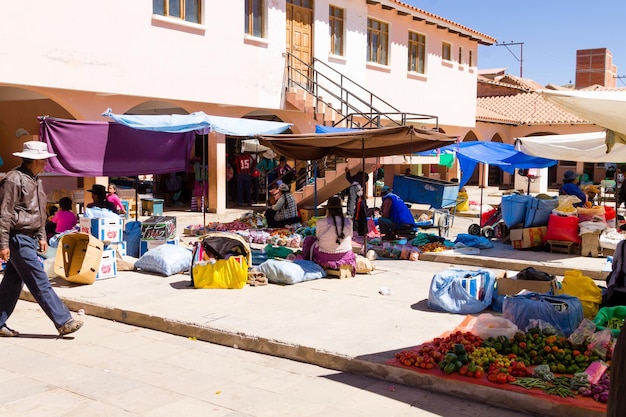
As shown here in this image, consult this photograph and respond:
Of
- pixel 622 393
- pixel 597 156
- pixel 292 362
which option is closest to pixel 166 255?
pixel 292 362

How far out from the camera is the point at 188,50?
1697 cm

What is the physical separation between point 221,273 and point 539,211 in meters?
6.83

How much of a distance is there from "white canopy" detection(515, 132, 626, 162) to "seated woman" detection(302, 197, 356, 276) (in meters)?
4.64

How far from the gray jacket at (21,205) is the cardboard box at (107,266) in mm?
2819

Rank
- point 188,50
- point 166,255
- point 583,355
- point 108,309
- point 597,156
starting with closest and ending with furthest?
point 583,355 < point 108,309 < point 166,255 < point 597,156 < point 188,50

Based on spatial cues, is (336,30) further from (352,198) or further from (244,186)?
(352,198)

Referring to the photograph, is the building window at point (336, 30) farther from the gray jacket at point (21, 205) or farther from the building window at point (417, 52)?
the gray jacket at point (21, 205)

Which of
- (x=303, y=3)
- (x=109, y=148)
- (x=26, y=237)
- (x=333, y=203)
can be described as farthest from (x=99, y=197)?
(x=303, y=3)

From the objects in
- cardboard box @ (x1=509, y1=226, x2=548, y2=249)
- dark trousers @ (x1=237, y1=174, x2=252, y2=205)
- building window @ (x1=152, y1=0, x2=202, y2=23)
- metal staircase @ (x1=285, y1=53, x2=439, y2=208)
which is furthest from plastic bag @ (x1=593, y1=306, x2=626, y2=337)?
dark trousers @ (x1=237, y1=174, x2=252, y2=205)

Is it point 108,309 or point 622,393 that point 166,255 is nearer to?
point 108,309

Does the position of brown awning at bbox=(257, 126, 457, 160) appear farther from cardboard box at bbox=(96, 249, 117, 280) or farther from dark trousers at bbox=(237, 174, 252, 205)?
dark trousers at bbox=(237, 174, 252, 205)

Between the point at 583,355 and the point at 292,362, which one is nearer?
the point at 583,355

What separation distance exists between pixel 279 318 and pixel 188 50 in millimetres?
11273

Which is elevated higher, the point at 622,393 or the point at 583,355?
the point at 622,393
